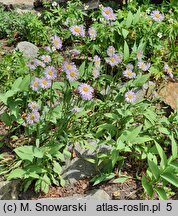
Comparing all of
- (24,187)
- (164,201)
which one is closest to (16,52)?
(24,187)

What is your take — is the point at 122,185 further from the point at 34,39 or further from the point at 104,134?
the point at 34,39

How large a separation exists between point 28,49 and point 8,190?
82.4 inches

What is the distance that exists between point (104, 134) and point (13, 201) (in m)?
1.06

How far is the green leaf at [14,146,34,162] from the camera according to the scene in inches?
134

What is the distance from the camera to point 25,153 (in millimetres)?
3441

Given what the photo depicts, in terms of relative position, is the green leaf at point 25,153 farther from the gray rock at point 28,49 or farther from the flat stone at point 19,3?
the flat stone at point 19,3

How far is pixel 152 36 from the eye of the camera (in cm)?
498

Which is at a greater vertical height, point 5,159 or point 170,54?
point 170,54

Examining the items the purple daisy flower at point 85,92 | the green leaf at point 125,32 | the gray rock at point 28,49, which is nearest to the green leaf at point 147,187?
the purple daisy flower at point 85,92

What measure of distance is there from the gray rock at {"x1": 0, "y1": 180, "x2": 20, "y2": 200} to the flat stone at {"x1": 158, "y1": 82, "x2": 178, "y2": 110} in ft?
6.10

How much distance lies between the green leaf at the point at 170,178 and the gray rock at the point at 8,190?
4.14ft

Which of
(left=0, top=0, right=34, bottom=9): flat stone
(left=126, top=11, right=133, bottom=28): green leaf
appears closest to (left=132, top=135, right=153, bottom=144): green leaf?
(left=126, top=11, right=133, bottom=28): green leaf

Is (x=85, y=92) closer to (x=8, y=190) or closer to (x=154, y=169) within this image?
(x=154, y=169)

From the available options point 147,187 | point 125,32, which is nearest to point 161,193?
point 147,187
